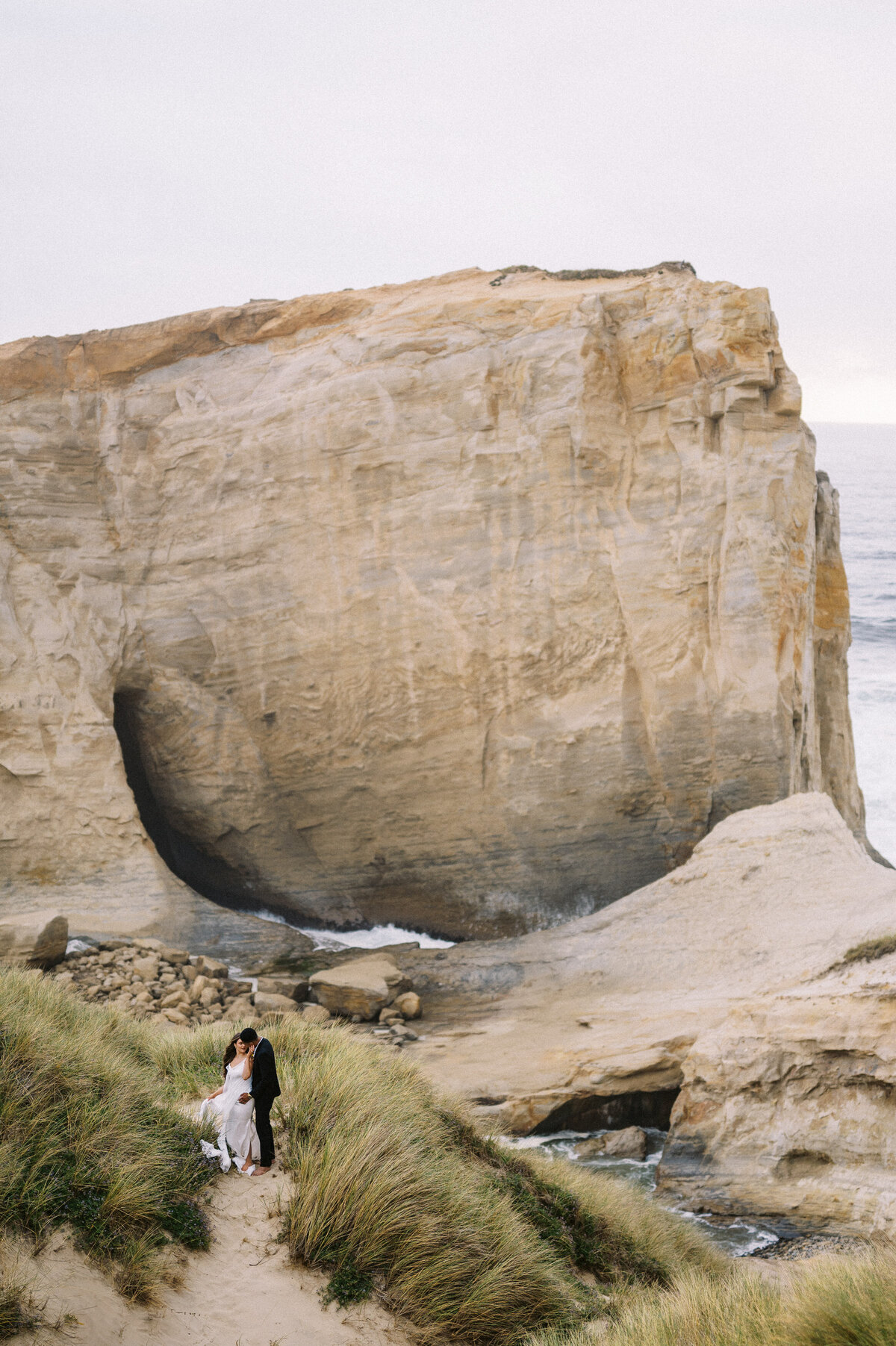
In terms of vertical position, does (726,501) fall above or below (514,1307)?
above

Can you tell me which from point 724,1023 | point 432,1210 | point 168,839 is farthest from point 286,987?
point 432,1210

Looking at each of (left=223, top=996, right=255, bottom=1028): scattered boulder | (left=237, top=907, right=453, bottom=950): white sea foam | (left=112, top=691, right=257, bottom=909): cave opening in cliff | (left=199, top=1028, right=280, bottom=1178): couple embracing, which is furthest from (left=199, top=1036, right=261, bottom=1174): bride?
(left=112, top=691, right=257, bottom=909): cave opening in cliff

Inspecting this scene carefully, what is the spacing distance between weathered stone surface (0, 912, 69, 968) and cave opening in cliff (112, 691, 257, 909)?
382cm

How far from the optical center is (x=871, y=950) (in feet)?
22.2

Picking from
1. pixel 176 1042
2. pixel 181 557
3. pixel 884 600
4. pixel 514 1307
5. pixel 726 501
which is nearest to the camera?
pixel 514 1307

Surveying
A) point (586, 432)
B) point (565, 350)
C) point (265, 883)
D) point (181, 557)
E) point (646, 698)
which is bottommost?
A: point (265, 883)

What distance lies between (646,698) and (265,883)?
6023mm

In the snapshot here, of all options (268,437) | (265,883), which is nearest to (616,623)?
(268,437)

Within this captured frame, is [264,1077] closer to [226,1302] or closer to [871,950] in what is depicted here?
[226,1302]

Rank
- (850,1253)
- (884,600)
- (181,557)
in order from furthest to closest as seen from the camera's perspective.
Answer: (884,600) → (181,557) → (850,1253)

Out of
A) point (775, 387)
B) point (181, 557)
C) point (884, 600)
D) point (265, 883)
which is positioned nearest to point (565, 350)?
point (775, 387)

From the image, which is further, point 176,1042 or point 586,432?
point 586,432

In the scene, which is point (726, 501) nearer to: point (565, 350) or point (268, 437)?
point (565, 350)

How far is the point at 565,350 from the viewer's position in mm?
12102
